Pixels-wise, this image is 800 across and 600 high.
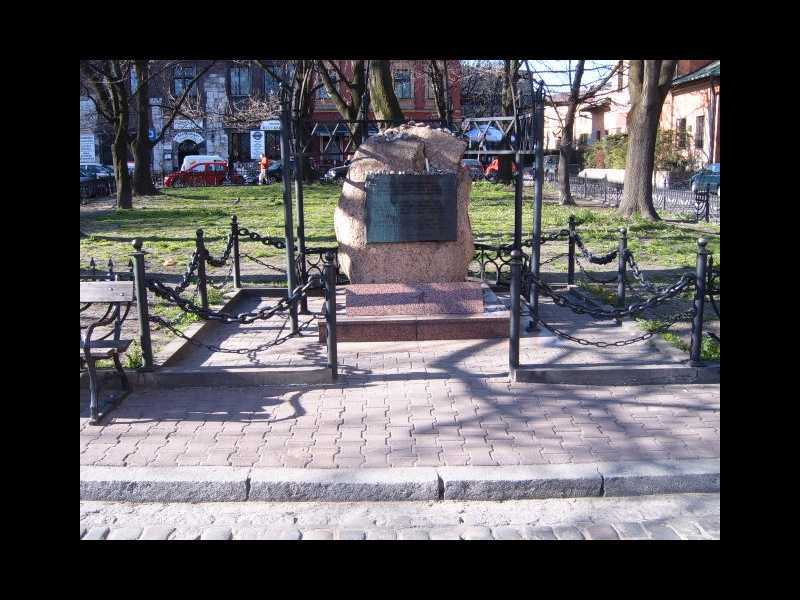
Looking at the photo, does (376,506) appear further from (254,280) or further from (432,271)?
(254,280)

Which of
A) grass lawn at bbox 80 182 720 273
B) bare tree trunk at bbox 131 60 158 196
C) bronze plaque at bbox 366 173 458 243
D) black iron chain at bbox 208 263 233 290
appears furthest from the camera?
bare tree trunk at bbox 131 60 158 196

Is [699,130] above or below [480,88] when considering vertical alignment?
below

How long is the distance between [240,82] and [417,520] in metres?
52.4

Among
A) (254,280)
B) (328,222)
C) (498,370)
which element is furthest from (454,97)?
(498,370)

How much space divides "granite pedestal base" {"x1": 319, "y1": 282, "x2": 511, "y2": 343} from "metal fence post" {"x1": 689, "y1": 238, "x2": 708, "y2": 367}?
2035mm

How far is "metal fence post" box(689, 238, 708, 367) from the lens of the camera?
687 centimetres

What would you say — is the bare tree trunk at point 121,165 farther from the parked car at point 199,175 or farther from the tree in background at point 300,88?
the parked car at point 199,175

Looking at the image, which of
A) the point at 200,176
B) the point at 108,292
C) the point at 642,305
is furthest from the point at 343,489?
the point at 200,176

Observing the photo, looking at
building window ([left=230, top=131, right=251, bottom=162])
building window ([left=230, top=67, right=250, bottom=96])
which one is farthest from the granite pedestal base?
building window ([left=230, top=67, right=250, bottom=96])

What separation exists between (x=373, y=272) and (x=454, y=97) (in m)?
46.4

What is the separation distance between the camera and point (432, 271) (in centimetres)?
873

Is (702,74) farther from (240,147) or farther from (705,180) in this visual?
(240,147)

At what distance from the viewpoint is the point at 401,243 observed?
338 inches

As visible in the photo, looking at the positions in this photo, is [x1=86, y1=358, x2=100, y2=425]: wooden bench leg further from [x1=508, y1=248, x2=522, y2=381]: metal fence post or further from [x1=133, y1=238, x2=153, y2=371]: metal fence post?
[x1=508, y1=248, x2=522, y2=381]: metal fence post
